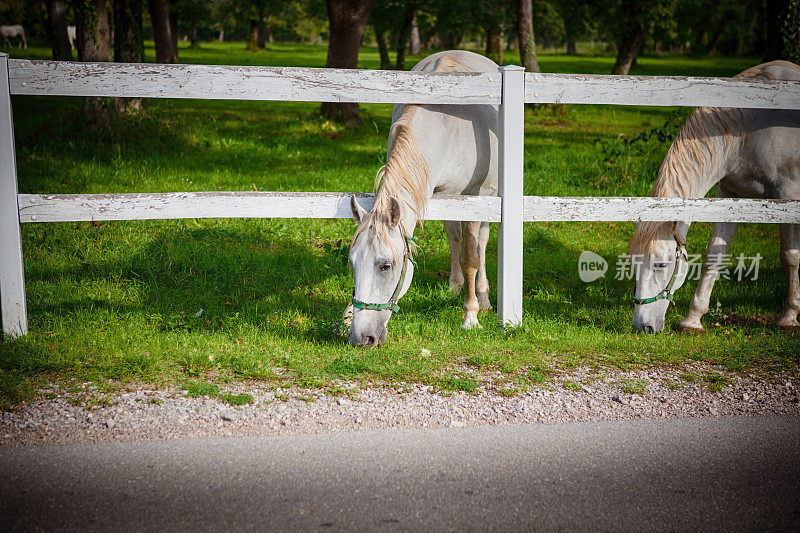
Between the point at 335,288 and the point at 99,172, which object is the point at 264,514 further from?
the point at 99,172

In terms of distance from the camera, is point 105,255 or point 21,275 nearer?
point 21,275

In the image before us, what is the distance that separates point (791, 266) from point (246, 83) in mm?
4515

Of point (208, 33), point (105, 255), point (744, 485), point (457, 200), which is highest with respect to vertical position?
point (208, 33)

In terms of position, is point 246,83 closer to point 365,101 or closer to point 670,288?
point 365,101

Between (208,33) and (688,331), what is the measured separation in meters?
84.5

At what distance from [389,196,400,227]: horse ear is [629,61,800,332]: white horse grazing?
198cm

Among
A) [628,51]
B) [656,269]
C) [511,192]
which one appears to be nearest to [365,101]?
[511,192]

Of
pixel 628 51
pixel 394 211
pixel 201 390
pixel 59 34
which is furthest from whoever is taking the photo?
pixel 628 51

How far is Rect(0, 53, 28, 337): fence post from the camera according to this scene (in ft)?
14.0

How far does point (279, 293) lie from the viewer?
Answer: 19.0 ft

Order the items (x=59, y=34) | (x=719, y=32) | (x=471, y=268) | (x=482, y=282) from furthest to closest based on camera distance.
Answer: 1. (x=719, y=32)
2. (x=59, y=34)
3. (x=482, y=282)
4. (x=471, y=268)

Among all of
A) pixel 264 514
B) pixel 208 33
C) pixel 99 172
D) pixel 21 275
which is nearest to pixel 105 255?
pixel 21 275

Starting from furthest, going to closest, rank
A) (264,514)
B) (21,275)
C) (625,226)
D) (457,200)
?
(625,226)
(457,200)
(21,275)
(264,514)

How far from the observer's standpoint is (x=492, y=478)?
2912mm
